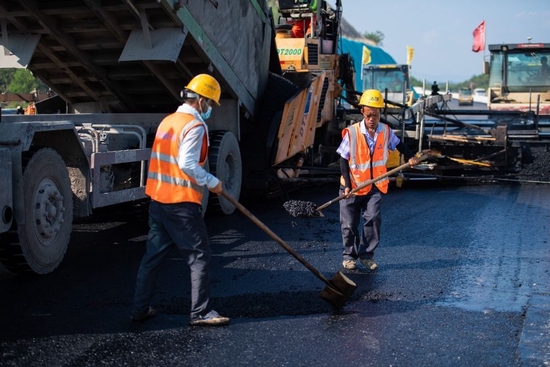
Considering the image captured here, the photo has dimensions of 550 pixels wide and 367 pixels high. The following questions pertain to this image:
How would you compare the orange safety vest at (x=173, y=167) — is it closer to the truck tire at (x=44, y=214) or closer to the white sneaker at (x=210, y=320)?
the white sneaker at (x=210, y=320)

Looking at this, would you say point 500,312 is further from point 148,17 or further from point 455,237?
point 148,17

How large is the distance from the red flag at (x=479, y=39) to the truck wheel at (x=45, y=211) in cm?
1922

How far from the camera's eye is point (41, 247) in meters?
5.77

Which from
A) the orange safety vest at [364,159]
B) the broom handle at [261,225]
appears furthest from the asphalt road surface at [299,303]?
the orange safety vest at [364,159]

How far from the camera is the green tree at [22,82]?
74.5ft

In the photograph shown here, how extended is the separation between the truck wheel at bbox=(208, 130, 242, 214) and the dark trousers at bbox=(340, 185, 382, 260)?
254 cm

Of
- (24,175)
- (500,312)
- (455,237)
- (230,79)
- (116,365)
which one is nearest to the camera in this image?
(116,365)

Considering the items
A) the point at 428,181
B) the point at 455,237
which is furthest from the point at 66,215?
the point at 428,181

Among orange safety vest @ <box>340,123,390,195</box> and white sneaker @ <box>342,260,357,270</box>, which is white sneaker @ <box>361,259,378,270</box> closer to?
white sneaker @ <box>342,260,357,270</box>

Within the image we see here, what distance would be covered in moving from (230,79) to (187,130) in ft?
14.0

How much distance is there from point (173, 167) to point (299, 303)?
A: 1329 mm

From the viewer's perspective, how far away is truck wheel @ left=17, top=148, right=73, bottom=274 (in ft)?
18.4

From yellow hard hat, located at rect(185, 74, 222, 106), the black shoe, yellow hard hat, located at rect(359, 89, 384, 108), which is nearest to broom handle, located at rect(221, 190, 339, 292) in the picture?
yellow hard hat, located at rect(185, 74, 222, 106)

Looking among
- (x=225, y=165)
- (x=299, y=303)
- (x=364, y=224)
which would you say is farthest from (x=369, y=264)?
(x=225, y=165)
